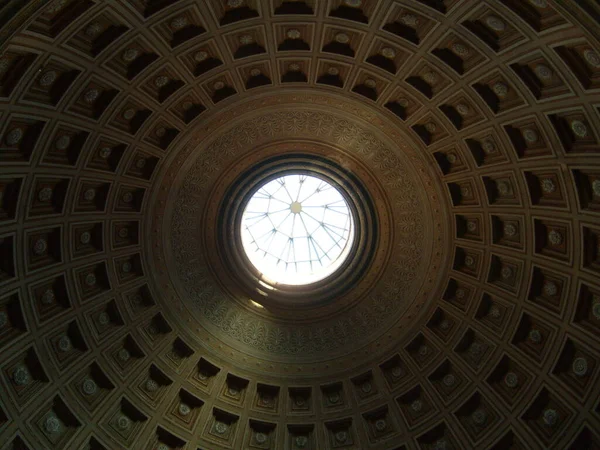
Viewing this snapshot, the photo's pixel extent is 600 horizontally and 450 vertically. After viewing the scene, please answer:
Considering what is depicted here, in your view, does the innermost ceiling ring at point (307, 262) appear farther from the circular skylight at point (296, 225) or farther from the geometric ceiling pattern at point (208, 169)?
the geometric ceiling pattern at point (208, 169)

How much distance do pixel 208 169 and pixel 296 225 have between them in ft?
35.8

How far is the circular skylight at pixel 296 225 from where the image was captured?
35.7 m

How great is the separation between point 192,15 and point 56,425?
58.6 feet

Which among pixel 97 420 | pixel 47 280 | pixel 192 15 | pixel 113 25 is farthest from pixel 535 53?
pixel 97 420

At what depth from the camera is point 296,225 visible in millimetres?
38062

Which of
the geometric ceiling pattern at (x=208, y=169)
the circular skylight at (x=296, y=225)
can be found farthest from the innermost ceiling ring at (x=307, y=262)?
the geometric ceiling pattern at (x=208, y=169)

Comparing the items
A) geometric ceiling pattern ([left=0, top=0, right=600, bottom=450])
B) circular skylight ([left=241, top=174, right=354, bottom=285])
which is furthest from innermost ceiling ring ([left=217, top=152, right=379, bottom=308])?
geometric ceiling pattern ([left=0, top=0, right=600, bottom=450])

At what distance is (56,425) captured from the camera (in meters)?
24.6

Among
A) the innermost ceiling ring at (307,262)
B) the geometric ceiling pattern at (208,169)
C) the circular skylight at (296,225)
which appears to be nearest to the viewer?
the geometric ceiling pattern at (208,169)

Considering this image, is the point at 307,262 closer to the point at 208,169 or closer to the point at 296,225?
the point at 296,225

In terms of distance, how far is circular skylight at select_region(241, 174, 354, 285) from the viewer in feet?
117

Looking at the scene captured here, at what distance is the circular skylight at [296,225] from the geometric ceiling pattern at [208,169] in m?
7.52

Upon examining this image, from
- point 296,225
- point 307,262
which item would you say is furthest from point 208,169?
point 296,225

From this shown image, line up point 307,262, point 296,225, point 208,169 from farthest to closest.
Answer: point 296,225 → point 307,262 → point 208,169
